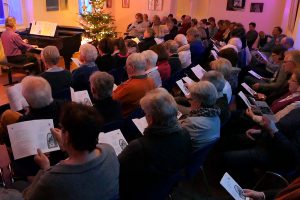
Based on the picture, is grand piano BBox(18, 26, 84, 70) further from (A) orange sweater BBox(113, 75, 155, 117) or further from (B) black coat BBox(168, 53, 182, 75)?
(A) orange sweater BBox(113, 75, 155, 117)

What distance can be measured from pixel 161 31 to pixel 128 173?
26.1 feet

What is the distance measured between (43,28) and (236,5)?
24.5ft

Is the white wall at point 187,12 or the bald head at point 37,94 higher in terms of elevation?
the white wall at point 187,12

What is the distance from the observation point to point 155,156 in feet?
6.25

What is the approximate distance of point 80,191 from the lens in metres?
1.47

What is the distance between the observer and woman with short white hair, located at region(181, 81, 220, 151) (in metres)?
2.44

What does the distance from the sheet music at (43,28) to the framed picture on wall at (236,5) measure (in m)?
7.18

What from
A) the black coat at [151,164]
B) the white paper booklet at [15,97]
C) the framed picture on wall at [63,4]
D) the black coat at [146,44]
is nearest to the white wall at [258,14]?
the framed picture on wall at [63,4]

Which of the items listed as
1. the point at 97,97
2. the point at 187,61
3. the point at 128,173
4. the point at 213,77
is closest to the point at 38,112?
the point at 97,97

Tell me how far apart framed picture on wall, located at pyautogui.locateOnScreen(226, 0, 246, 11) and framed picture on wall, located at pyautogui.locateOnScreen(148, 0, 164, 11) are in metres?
2.60

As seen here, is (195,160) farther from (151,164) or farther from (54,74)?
(54,74)

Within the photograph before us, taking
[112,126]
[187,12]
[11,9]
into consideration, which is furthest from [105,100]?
[187,12]

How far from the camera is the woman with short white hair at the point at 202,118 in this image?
2.44 m

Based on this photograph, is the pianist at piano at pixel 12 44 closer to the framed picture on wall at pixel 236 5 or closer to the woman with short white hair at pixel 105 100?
the woman with short white hair at pixel 105 100
